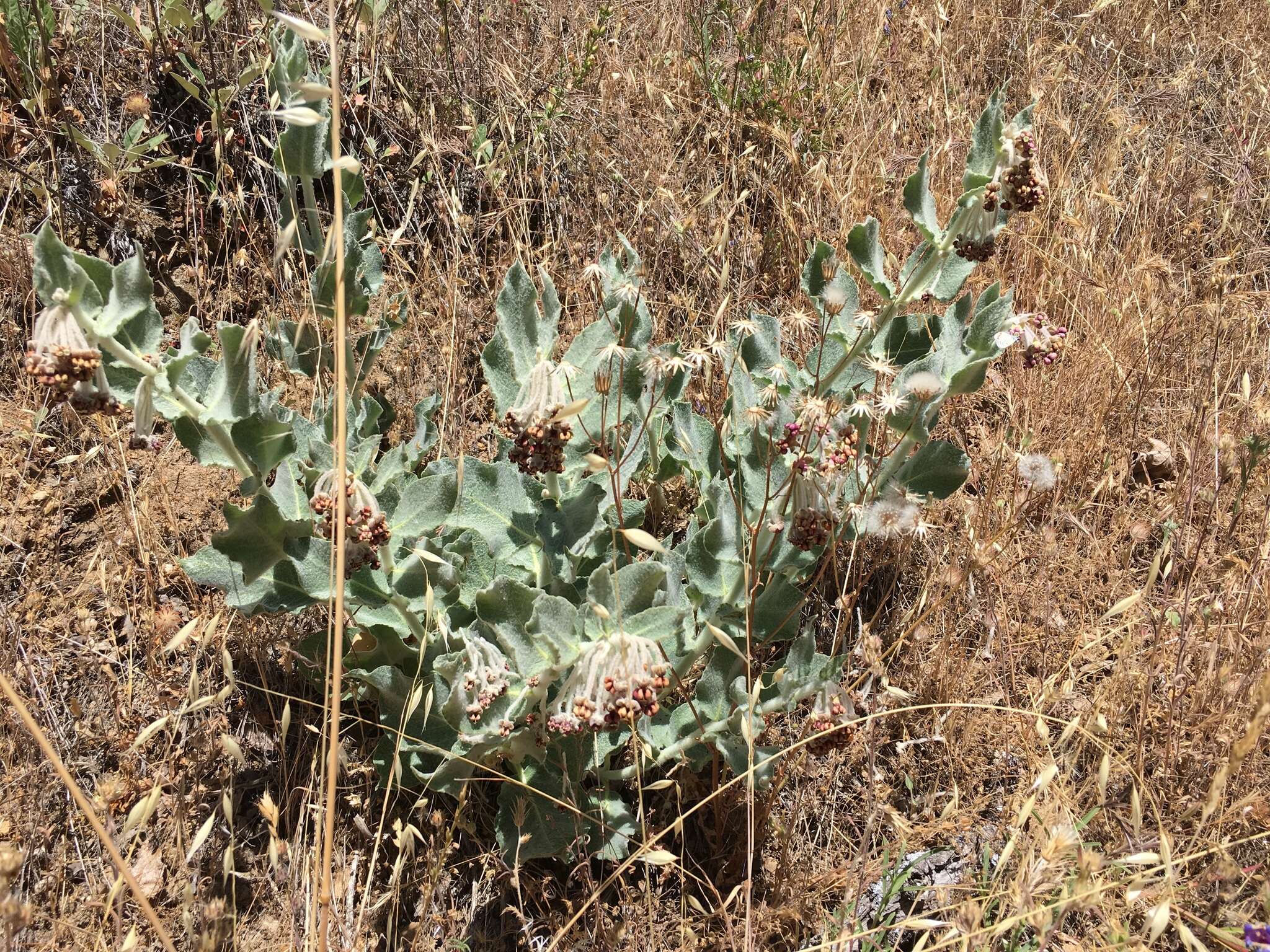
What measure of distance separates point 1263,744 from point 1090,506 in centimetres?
88

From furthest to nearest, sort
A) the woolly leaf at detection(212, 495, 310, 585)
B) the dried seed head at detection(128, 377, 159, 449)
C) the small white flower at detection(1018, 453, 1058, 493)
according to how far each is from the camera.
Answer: the small white flower at detection(1018, 453, 1058, 493) < the woolly leaf at detection(212, 495, 310, 585) < the dried seed head at detection(128, 377, 159, 449)

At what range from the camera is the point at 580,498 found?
2.22m

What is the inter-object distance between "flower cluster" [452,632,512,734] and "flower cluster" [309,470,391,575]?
291mm

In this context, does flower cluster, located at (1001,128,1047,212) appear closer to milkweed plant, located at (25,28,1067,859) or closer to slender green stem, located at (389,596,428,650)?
milkweed plant, located at (25,28,1067,859)

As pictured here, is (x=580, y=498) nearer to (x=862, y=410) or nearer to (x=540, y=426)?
(x=540, y=426)

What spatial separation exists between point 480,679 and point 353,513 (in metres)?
0.41

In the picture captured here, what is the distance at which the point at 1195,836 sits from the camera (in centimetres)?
232

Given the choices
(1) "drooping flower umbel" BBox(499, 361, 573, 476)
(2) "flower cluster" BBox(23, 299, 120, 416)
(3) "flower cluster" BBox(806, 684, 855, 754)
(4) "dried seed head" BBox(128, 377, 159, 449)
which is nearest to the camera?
(2) "flower cluster" BBox(23, 299, 120, 416)

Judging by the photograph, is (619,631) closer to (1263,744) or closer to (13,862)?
(13,862)

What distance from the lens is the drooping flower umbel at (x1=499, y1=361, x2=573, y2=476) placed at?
180cm

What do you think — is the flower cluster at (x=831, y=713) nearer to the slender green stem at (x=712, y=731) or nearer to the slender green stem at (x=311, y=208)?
the slender green stem at (x=712, y=731)

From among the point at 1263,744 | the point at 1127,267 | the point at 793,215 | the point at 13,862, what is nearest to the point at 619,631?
the point at 13,862

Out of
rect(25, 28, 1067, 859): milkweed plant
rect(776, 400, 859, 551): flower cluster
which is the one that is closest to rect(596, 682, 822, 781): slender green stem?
rect(25, 28, 1067, 859): milkweed plant

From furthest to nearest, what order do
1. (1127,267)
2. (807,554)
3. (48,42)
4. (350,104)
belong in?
1. (1127,267)
2. (350,104)
3. (48,42)
4. (807,554)
